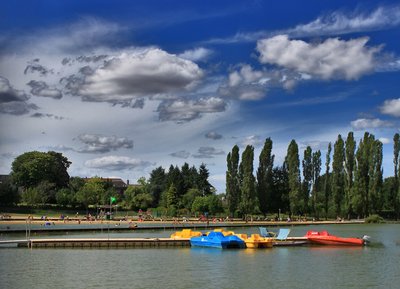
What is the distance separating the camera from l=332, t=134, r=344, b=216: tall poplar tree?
98.4 metres

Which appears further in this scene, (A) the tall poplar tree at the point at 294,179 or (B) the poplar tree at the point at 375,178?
(B) the poplar tree at the point at 375,178

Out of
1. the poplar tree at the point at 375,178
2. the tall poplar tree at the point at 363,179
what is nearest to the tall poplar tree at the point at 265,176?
the tall poplar tree at the point at 363,179

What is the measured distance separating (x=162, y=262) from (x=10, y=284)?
1088 centimetres

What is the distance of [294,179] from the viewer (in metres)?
96.2

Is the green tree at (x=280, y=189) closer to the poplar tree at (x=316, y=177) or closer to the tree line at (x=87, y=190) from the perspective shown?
the poplar tree at (x=316, y=177)

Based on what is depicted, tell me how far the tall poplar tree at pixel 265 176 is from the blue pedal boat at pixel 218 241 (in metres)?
51.0

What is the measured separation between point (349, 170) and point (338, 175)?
213 centimetres

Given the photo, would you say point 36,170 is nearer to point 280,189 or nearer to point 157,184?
point 157,184

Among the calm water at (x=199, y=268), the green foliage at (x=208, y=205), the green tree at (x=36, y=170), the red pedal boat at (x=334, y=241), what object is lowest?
the calm water at (x=199, y=268)

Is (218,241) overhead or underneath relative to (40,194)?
underneath

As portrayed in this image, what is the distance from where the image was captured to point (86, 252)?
40.3 m

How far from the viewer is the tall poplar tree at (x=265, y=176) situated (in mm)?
95188

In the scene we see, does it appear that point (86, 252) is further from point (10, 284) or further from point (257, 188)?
point (257, 188)

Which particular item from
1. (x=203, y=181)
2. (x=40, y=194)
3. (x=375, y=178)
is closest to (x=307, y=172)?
(x=375, y=178)
